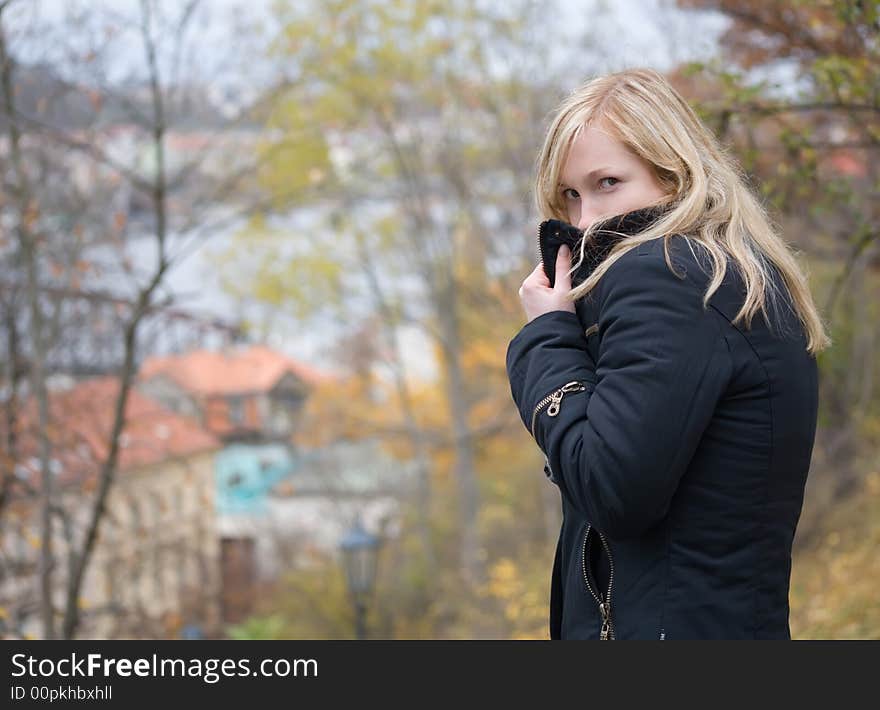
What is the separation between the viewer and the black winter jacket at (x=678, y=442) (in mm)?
1615

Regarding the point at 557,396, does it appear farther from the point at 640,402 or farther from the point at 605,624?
the point at 605,624

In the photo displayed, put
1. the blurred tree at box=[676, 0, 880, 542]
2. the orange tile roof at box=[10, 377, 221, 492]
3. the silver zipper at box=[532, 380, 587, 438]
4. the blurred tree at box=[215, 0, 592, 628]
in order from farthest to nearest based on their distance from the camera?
the blurred tree at box=[215, 0, 592, 628] → the orange tile roof at box=[10, 377, 221, 492] → the blurred tree at box=[676, 0, 880, 542] → the silver zipper at box=[532, 380, 587, 438]

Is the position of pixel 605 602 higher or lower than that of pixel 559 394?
lower

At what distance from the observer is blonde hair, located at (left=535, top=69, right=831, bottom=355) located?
68.3 inches

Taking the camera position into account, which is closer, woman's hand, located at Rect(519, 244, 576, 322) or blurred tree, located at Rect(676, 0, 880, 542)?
woman's hand, located at Rect(519, 244, 576, 322)

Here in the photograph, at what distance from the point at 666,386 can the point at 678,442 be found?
0.08 metres

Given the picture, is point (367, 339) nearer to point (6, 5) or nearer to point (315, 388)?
point (315, 388)

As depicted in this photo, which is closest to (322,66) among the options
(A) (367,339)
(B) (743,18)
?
(B) (743,18)

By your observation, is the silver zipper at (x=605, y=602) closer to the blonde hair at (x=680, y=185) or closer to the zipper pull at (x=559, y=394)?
the zipper pull at (x=559, y=394)

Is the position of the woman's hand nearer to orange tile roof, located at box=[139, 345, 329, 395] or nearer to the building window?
orange tile roof, located at box=[139, 345, 329, 395]

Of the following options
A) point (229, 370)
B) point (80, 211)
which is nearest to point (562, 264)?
point (80, 211)

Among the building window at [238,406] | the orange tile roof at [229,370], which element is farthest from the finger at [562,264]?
the building window at [238,406]

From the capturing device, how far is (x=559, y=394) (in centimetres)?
172

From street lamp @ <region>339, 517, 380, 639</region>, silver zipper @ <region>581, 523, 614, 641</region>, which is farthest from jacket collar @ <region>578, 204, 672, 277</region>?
street lamp @ <region>339, 517, 380, 639</region>
